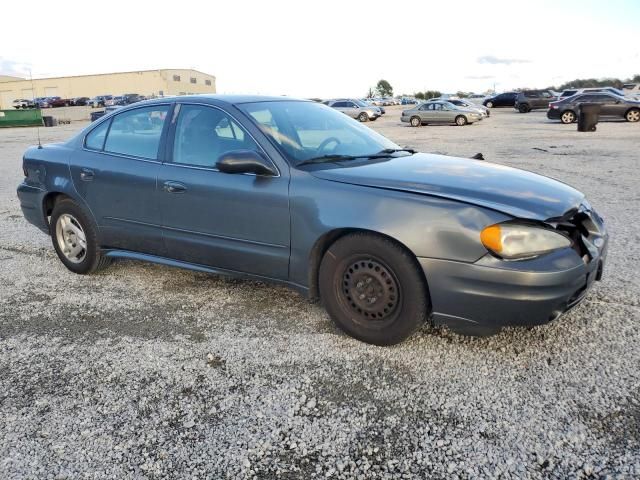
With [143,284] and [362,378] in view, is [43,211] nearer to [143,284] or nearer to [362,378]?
[143,284]

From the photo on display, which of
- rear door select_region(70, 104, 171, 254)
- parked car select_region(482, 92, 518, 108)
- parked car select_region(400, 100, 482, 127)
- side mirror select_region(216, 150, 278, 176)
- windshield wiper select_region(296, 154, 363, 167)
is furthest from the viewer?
parked car select_region(482, 92, 518, 108)

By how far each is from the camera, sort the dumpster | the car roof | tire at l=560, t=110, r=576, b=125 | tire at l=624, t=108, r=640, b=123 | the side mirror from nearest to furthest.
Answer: the side mirror < the car roof < tire at l=624, t=108, r=640, b=123 < tire at l=560, t=110, r=576, b=125 < the dumpster

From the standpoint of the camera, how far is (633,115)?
2520cm

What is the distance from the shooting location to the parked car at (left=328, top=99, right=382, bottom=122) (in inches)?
1395

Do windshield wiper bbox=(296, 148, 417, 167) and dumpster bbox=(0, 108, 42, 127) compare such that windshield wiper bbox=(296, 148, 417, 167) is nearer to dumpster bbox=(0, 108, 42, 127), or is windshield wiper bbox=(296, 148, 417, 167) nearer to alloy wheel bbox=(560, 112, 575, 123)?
alloy wheel bbox=(560, 112, 575, 123)

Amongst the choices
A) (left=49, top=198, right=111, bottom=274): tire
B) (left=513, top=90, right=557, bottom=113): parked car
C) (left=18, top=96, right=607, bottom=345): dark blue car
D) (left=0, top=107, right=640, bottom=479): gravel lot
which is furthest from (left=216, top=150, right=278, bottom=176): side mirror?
(left=513, top=90, right=557, bottom=113): parked car

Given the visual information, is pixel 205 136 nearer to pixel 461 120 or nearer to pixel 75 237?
pixel 75 237

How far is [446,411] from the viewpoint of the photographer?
266cm

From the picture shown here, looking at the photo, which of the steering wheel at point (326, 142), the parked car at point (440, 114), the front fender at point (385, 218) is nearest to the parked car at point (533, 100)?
the parked car at point (440, 114)

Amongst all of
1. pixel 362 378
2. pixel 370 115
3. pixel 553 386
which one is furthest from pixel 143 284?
pixel 370 115

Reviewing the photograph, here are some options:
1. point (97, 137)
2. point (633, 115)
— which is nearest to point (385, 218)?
point (97, 137)

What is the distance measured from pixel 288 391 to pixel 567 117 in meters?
27.0

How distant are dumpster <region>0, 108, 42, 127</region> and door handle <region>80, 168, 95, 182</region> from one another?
3809 centimetres

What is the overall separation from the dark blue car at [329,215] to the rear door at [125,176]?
0.5 inches
